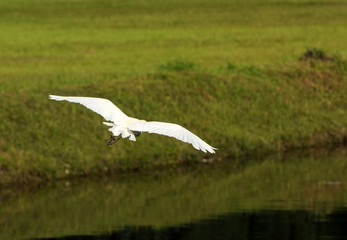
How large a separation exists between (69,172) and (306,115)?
9531 millimetres

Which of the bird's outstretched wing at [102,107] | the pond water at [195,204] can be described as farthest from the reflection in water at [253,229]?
the bird's outstretched wing at [102,107]

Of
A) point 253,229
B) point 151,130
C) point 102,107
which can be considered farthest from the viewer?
point 253,229

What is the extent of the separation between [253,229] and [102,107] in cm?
1109

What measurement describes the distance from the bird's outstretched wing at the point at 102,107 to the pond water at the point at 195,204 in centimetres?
1023

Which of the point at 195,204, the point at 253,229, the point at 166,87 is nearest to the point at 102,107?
the point at 253,229

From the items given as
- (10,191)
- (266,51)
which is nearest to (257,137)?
(10,191)

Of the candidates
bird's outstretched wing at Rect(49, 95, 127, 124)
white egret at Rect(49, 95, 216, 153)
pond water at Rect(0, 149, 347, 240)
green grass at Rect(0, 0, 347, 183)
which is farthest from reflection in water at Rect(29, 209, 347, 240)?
white egret at Rect(49, 95, 216, 153)

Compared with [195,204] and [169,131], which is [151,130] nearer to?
[169,131]

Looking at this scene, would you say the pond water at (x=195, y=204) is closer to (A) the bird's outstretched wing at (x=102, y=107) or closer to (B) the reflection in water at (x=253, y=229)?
(B) the reflection in water at (x=253, y=229)

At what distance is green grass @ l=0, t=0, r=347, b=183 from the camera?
91.5 feet

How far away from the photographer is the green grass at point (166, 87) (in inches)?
1098

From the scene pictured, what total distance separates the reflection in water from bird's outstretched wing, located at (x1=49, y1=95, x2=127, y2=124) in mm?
10054

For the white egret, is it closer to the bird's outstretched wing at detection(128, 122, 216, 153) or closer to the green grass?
the bird's outstretched wing at detection(128, 122, 216, 153)

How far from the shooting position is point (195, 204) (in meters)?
27.7
